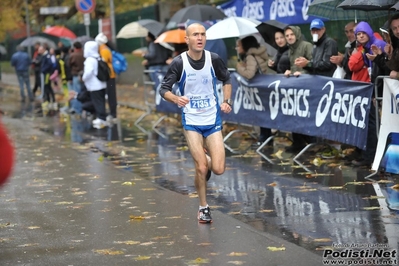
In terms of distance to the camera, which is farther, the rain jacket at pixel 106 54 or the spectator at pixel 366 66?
the rain jacket at pixel 106 54

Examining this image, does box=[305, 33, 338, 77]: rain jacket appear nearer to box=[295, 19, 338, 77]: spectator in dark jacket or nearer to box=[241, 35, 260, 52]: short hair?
box=[295, 19, 338, 77]: spectator in dark jacket

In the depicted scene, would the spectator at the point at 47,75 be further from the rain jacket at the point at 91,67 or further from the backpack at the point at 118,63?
the rain jacket at the point at 91,67

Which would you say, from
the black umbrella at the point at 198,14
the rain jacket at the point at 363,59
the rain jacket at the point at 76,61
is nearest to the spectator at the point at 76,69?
the rain jacket at the point at 76,61

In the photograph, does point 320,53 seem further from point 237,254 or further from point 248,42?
point 237,254

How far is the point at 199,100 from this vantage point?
9.68m

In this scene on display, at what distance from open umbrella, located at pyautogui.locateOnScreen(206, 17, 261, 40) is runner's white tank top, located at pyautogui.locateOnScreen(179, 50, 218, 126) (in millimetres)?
7089

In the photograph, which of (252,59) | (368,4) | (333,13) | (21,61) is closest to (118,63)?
(252,59)

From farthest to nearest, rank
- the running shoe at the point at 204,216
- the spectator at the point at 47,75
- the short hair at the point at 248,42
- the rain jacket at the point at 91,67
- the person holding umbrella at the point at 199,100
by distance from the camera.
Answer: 1. the spectator at the point at 47,75
2. the rain jacket at the point at 91,67
3. the short hair at the point at 248,42
4. the person holding umbrella at the point at 199,100
5. the running shoe at the point at 204,216

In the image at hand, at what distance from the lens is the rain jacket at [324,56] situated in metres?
14.2

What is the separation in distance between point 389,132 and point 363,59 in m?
1.77

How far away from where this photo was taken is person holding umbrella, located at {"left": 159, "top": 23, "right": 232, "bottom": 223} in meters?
9.59

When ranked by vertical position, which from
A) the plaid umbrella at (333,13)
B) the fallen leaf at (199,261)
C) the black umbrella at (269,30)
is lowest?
the fallen leaf at (199,261)

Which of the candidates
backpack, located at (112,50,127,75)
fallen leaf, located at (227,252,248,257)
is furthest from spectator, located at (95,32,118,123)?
fallen leaf, located at (227,252,248,257)

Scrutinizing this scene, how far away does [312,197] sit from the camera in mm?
10781
